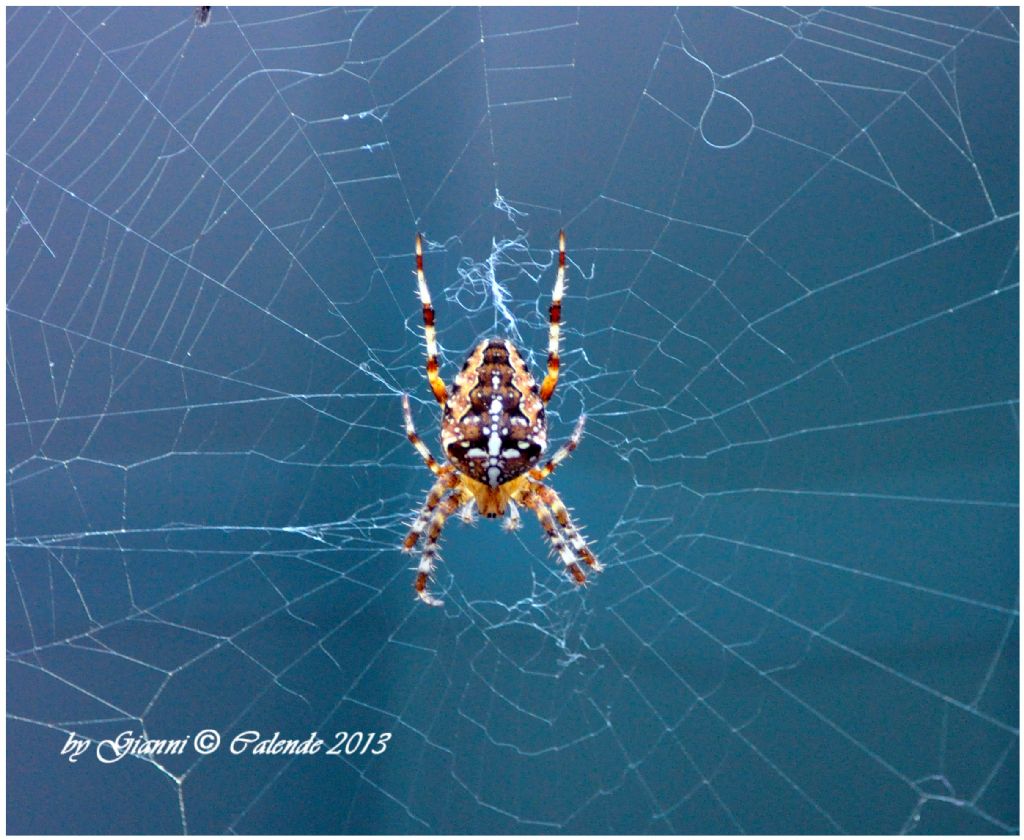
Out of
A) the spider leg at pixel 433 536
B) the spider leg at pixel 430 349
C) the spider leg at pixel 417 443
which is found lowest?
the spider leg at pixel 433 536

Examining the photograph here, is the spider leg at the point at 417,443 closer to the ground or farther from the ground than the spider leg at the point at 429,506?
farther from the ground

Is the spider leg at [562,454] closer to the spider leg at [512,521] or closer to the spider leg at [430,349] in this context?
the spider leg at [512,521]

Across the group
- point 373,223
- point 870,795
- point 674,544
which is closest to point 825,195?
point 674,544

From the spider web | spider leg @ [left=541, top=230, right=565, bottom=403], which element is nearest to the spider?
spider leg @ [left=541, top=230, right=565, bottom=403]

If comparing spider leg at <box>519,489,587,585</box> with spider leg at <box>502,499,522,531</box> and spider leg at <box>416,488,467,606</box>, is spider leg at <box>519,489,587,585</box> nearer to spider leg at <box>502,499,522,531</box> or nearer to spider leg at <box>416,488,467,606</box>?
spider leg at <box>502,499,522,531</box>

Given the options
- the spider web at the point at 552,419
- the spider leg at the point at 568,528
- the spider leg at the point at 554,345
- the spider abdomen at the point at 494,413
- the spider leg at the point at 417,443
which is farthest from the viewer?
the spider web at the point at 552,419

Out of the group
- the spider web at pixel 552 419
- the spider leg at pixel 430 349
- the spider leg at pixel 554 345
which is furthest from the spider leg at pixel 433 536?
the spider leg at pixel 554 345

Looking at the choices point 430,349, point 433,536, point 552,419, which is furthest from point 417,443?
point 552,419
